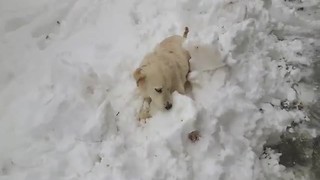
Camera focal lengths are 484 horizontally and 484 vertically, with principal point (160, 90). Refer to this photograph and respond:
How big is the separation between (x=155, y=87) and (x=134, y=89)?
121 millimetres

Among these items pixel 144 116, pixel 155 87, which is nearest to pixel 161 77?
pixel 155 87

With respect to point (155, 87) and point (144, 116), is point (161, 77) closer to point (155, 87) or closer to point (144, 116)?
point (155, 87)

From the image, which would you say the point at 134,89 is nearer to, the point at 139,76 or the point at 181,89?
the point at 139,76

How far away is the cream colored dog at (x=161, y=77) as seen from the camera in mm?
1809

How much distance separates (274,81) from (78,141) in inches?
32.6

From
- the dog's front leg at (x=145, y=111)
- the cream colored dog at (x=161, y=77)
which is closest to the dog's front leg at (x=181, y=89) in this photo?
the cream colored dog at (x=161, y=77)

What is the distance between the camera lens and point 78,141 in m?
1.77

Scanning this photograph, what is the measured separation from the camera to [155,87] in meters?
1.81

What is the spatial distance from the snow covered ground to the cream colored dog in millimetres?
41

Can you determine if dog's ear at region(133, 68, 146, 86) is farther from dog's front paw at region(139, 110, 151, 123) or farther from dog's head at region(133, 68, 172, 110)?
dog's front paw at region(139, 110, 151, 123)

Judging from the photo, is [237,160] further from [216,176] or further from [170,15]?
[170,15]

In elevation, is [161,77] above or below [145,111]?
above

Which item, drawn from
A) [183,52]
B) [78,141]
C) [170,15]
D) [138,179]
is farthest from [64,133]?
[170,15]

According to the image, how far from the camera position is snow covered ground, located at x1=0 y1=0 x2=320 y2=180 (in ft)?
5.59
